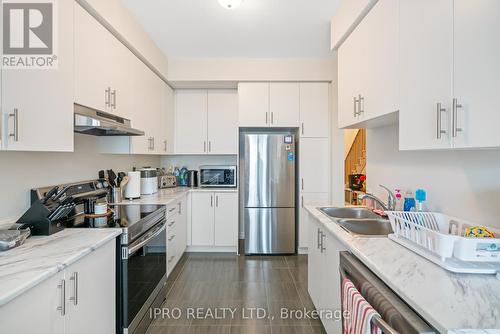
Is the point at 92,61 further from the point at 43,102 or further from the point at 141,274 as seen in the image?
the point at 141,274

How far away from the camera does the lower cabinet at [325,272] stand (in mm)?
1546

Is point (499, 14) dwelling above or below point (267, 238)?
above

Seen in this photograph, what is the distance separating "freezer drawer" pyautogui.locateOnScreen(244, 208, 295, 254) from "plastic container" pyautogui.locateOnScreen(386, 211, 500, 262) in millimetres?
2119

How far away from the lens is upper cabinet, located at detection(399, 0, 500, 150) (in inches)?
36.7

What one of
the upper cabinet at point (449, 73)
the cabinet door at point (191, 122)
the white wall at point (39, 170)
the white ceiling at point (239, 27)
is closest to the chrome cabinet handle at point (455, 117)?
the upper cabinet at point (449, 73)

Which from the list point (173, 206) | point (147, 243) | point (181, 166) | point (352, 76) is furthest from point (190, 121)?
point (352, 76)

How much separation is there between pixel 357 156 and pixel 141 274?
527 centimetres

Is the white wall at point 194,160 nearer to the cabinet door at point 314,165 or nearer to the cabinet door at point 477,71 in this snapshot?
the cabinet door at point 314,165

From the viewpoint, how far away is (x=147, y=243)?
197cm

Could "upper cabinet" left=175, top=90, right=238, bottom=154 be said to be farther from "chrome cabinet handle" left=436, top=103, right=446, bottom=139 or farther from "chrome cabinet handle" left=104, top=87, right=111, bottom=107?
"chrome cabinet handle" left=436, top=103, right=446, bottom=139

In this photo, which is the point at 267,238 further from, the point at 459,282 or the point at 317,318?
the point at 459,282

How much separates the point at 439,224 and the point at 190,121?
3225 mm

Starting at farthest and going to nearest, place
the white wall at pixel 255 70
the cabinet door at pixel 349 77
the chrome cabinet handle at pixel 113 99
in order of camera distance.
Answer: the white wall at pixel 255 70 < the chrome cabinet handle at pixel 113 99 < the cabinet door at pixel 349 77

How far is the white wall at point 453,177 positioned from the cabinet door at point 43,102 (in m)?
2.23
